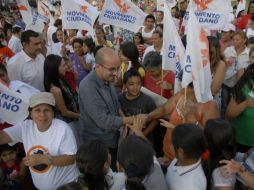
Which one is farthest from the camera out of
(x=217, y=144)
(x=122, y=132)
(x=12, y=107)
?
(x=122, y=132)

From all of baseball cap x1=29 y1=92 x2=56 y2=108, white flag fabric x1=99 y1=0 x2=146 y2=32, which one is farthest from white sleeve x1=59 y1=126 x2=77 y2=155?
white flag fabric x1=99 y1=0 x2=146 y2=32

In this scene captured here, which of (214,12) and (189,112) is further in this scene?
(214,12)

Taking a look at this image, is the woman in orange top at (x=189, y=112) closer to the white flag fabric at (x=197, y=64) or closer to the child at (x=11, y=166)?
the white flag fabric at (x=197, y=64)

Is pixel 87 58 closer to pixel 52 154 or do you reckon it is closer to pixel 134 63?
pixel 134 63

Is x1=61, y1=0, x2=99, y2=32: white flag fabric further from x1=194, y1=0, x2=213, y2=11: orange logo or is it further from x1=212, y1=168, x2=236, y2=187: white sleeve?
x1=212, y1=168, x2=236, y2=187: white sleeve

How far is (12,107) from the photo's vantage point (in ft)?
10.4

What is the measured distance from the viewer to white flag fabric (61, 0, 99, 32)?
5941mm

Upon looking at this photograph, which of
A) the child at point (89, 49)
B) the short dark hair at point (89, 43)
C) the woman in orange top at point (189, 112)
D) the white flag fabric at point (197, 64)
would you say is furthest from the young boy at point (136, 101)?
the short dark hair at point (89, 43)

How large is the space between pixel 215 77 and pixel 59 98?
1730 mm

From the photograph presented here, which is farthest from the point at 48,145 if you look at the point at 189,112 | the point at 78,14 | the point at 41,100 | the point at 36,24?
the point at 36,24


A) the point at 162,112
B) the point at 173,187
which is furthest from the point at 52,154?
the point at 162,112

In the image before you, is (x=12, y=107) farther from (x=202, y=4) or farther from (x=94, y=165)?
(x=202, y=4)

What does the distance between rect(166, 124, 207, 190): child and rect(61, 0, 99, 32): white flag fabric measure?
395cm

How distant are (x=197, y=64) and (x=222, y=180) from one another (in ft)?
3.59
